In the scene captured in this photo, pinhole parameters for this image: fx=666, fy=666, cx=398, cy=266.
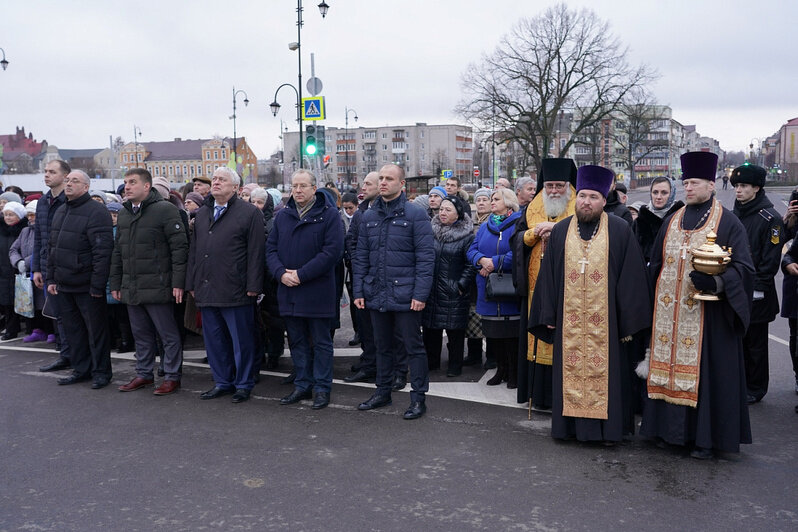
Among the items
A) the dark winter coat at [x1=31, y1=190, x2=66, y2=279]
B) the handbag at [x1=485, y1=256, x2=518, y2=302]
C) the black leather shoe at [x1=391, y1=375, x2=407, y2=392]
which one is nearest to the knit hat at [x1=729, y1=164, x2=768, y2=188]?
the handbag at [x1=485, y1=256, x2=518, y2=302]

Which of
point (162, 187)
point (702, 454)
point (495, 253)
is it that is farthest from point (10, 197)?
point (702, 454)

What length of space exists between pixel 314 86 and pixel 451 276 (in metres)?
13.8

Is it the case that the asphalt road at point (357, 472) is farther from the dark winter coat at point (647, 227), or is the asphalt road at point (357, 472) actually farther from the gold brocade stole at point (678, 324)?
the dark winter coat at point (647, 227)

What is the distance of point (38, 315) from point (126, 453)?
5337 millimetres

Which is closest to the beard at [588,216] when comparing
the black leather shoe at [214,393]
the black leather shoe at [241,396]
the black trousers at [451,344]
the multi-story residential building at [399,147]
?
the black trousers at [451,344]

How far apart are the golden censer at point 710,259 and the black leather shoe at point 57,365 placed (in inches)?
268

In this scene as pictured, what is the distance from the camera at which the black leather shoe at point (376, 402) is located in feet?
20.1

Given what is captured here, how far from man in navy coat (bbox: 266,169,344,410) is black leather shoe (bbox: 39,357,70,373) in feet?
10.2

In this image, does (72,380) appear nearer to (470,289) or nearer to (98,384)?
(98,384)

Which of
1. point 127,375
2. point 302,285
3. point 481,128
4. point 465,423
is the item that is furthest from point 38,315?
point 481,128

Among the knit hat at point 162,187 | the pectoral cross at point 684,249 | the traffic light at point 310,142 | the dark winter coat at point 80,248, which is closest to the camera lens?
the pectoral cross at point 684,249

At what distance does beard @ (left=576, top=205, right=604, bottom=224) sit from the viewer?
5.17m

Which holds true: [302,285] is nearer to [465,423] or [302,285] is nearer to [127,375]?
[465,423]

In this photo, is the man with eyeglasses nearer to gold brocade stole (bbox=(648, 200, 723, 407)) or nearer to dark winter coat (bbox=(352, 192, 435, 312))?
dark winter coat (bbox=(352, 192, 435, 312))
